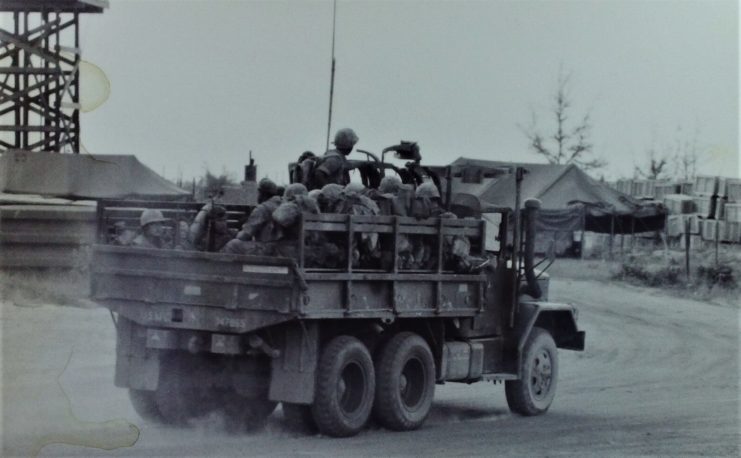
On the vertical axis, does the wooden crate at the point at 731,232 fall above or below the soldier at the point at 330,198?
below

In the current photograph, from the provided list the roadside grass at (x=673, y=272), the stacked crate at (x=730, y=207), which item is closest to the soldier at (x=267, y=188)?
the roadside grass at (x=673, y=272)

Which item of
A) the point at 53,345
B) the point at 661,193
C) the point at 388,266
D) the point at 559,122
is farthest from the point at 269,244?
the point at 661,193

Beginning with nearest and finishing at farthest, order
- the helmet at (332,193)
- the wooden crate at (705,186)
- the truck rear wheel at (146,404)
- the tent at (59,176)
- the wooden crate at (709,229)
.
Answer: the truck rear wheel at (146,404)
the helmet at (332,193)
the tent at (59,176)
the wooden crate at (709,229)
the wooden crate at (705,186)

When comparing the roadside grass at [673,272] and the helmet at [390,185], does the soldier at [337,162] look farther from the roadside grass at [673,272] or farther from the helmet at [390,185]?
the roadside grass at [673,272]

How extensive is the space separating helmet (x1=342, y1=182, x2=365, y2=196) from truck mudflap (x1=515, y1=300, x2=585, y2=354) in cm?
273

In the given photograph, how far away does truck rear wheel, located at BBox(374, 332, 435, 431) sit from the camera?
527 inches

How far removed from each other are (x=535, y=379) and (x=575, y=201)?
29.1 meters

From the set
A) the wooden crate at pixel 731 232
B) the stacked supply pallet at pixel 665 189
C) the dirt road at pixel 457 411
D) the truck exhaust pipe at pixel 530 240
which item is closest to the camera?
the dirt road at pixel 457 411

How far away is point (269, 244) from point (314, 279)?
538 millimetres

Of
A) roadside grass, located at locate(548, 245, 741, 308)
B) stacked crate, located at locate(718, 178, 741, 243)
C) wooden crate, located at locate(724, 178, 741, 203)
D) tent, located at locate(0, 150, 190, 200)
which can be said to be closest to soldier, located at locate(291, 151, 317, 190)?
tent, located at locate(0, 150, 190, 200)

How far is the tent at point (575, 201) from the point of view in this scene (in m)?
43.8

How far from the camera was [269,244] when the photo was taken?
12367 millimetres

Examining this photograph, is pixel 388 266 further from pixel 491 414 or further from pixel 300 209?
pixel 491 414

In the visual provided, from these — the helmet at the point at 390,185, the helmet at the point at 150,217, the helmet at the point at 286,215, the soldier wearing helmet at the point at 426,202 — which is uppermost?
the helmet at the point at 390,185
